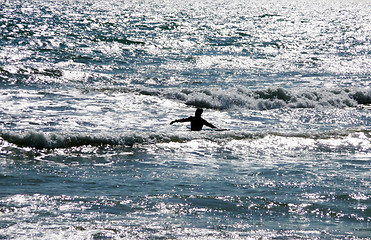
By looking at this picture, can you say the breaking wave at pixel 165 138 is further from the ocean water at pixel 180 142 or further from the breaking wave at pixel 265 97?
the breaking wave at pixel 265 97

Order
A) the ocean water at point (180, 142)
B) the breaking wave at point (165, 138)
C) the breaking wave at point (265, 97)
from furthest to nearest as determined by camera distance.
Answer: the breaking wave at point (265, 97) < the breaking wave at point (165, 138) < the ocean water at point (180, 142)

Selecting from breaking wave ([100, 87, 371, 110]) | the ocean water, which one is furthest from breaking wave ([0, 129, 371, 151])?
breaking wave ([100, 87, 371, 110])

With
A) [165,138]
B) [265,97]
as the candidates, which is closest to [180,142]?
[165,138]

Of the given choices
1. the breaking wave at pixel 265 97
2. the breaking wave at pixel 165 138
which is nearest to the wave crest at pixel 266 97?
the breaking wave at pixel 265 97

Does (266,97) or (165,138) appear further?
(266,97)

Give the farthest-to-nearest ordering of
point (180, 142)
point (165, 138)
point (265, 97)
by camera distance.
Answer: point (265, 97), point (165, 138), point (180, 142)

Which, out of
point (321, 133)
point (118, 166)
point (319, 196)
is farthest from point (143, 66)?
point (319, 196)

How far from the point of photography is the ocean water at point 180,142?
6812 millimetres

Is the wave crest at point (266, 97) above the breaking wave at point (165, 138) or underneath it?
above

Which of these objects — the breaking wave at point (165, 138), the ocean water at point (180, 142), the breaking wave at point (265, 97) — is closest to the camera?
the ocean water at point (180, 142)

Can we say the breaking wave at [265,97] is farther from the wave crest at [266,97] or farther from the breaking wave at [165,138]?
the breaking wave at [165,138]

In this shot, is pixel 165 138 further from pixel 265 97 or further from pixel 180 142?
pixel 265 97

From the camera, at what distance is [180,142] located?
37.4 feet

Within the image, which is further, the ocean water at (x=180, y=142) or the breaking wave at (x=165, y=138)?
the breaking wave at (x=165, y=138)
